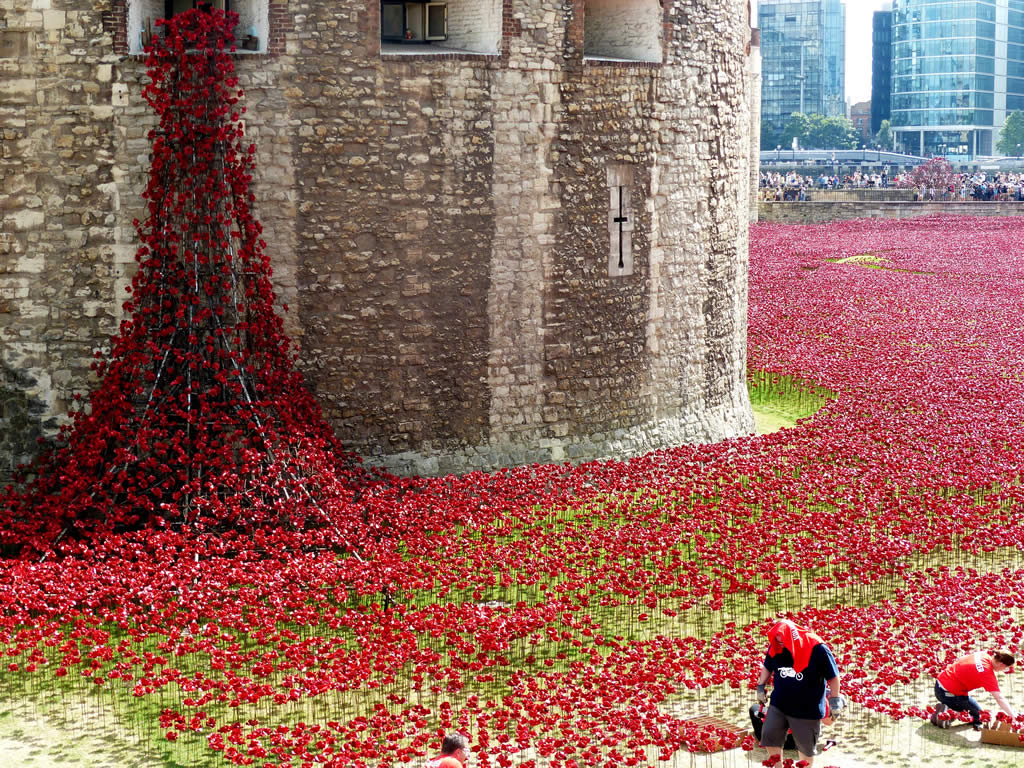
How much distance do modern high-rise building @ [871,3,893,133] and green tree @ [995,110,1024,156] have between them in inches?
740

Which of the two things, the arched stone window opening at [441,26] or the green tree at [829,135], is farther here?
the green tree at [829,135]

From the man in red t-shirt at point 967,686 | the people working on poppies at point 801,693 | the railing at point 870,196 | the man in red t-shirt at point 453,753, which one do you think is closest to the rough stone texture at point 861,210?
the railing at point 870,196

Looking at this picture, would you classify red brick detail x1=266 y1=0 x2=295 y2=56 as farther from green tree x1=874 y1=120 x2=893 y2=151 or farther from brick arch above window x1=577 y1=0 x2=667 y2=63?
green tree x1=874 y1=120 x2=893 y2=151

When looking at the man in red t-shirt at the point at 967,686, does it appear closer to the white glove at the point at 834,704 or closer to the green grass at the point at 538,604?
the white glove at the point at 834,704

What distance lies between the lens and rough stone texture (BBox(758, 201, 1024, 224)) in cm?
5188

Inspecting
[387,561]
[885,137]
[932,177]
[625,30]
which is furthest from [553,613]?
[885,137]

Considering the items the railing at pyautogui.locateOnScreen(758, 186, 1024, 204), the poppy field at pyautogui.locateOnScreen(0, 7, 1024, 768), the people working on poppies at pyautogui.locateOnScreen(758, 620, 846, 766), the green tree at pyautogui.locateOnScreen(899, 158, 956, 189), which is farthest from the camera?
the green tree at pyautogui.locateOnScreen(899, 158, 956, 189)

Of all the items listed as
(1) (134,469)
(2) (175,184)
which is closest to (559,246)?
(2) (175,184)

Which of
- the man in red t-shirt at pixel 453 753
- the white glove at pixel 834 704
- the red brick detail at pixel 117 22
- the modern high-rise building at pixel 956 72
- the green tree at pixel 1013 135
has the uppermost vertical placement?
the modern high-rise building at pixel 956 72

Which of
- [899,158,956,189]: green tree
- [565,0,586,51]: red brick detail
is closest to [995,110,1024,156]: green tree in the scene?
[899,158,956,189]: green tree

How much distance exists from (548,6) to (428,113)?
61.0 inches

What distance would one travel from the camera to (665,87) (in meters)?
13.4

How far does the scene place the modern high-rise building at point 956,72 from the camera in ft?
401

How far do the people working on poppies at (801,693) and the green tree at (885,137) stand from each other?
4966 inches
